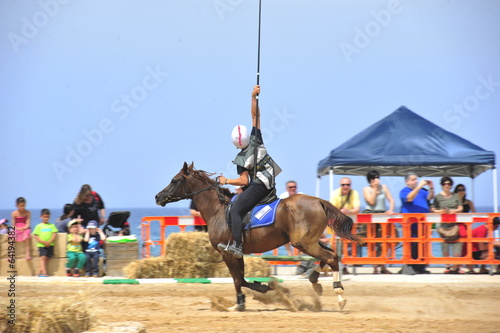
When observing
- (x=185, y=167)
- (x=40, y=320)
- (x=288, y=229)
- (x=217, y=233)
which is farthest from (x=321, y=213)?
(x=40, y=320)

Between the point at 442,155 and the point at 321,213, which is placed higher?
the point at 442,155

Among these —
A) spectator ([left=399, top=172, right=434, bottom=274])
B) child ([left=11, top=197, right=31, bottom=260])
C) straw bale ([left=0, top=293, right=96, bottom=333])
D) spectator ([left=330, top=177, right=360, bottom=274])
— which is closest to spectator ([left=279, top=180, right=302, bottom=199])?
spectator ([left=330, top=177, right=360, bottom=274])

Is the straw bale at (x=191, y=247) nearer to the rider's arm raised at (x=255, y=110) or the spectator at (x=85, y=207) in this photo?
the spectator at (x=85, y=207)

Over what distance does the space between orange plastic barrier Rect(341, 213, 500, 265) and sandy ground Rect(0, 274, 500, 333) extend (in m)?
0.37

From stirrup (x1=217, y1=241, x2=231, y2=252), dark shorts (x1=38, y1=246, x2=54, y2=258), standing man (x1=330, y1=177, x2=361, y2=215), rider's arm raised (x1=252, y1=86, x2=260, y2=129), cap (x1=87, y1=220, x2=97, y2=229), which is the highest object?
rider's arm raised (x1=252, y1=86, x2=260, y2=129)

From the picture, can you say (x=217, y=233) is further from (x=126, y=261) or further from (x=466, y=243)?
(x=466, y=243)

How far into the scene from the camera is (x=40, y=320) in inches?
262

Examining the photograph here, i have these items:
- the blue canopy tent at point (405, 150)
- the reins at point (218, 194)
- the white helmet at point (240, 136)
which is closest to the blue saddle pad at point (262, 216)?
the reins at point (218, 194)

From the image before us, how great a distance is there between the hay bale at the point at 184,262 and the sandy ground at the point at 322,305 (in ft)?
2.62

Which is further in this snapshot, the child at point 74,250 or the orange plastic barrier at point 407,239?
the child at point 74,250

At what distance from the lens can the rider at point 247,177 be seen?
10242mm

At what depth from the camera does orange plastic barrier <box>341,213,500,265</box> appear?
14.2 meters

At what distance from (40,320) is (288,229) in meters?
4.52

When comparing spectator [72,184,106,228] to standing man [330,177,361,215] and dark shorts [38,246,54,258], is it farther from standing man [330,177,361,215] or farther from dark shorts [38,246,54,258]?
standing man [330,177,361,215]
